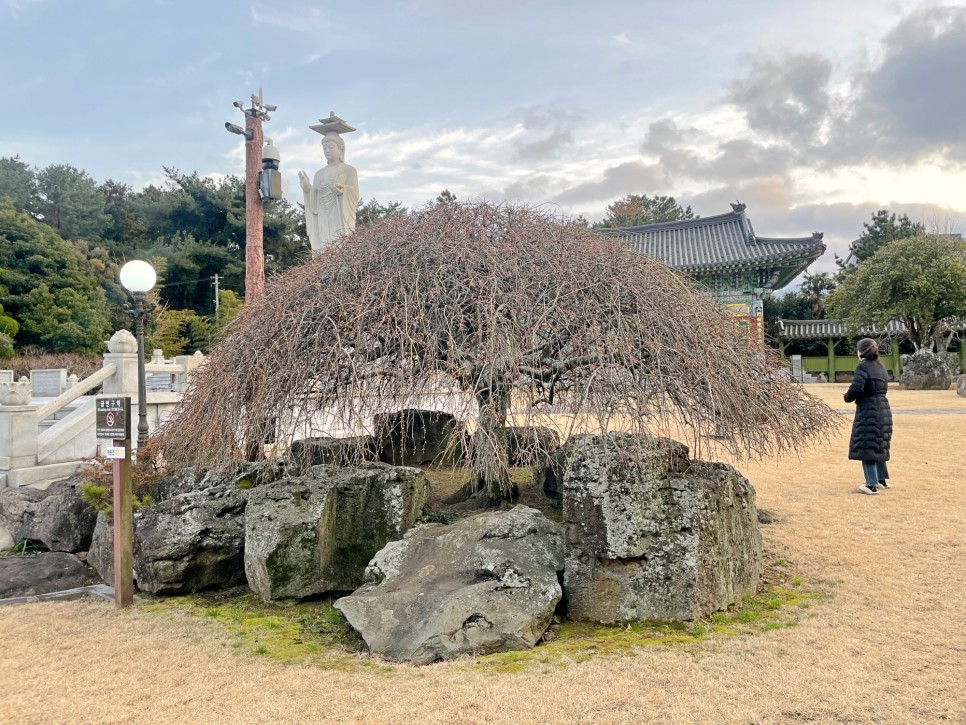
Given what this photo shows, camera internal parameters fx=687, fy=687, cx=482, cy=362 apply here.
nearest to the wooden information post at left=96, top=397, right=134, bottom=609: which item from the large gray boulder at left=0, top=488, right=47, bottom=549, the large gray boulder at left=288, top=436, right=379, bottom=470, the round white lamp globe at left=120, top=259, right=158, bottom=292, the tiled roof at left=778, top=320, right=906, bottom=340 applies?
the large gray boulder at left=288, top=436, right=379, bottom=470

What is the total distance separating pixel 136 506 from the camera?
5969 millimetres

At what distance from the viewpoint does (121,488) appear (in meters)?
5.15

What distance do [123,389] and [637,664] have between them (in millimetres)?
10450

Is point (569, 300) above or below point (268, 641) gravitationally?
above

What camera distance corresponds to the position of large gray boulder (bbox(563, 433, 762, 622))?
434cm

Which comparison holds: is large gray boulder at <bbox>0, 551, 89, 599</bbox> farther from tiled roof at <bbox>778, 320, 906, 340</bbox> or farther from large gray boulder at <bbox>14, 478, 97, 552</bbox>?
tiled roof at <bbox>778, 320, 906, 340</bbox>

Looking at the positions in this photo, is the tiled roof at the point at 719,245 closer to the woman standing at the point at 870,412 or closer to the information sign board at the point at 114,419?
the woman standing at the point at 870,412

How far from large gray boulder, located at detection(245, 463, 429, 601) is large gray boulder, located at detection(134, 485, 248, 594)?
370mm

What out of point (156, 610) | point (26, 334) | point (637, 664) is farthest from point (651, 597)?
point (26, 334)

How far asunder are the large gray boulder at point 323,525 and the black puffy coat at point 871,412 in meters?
5.82

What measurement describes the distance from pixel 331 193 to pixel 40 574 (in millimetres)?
8174

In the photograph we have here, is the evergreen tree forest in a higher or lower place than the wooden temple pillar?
higher

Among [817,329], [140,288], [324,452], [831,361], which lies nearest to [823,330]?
[817,329]

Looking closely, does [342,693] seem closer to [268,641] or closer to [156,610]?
[268,641]
